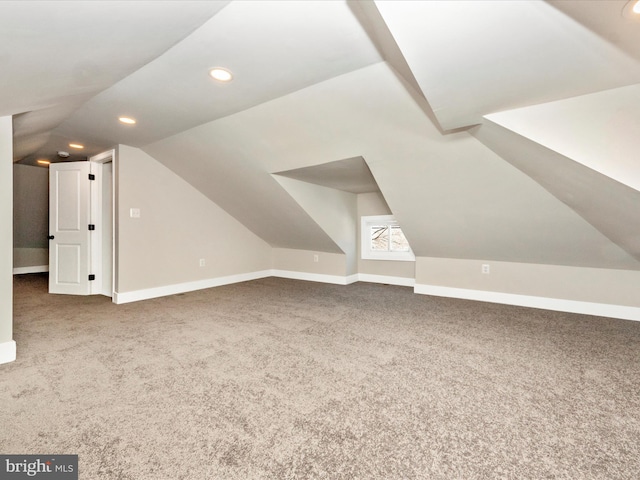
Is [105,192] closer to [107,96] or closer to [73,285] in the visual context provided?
[73,285]

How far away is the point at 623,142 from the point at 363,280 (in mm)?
4060

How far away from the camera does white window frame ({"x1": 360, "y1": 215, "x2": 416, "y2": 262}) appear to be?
16.4 ft

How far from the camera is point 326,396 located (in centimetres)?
169

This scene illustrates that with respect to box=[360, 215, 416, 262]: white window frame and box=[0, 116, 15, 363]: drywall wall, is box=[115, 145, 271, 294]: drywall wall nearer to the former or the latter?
box=[0, 116, 15, 363]: drywall wall

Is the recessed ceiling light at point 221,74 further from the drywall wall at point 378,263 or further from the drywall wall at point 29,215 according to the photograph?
the drywall wall at point 29,215

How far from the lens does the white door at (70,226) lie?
4090 millimetres

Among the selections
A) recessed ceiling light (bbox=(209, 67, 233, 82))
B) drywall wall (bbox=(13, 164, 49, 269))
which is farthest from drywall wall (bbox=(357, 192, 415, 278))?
drywall wall (bbox=(13, 164, 49, 269))

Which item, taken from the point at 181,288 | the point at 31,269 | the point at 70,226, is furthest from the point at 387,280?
the point at 31,269

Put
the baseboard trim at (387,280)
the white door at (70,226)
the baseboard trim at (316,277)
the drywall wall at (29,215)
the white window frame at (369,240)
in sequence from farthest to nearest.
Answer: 1. the drywall wall at (29,215)
2. the baseboard trim at (316,277)
3. the white window frame at (369,240)
4. the baseboard trim at (387,280)
5. the white door at (70,226)

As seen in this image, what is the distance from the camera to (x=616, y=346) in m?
2.44

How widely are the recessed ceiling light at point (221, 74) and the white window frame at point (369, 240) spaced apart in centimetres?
361

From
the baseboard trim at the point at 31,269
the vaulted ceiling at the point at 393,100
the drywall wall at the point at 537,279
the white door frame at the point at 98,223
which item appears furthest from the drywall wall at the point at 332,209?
the baseboard trim at the point at 31,269

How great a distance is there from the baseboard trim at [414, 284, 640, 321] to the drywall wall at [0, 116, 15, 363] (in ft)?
14.6

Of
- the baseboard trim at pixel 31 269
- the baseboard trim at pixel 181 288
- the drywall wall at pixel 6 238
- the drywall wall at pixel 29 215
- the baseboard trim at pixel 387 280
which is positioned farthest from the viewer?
the baseboard trim at pixel 31 269
